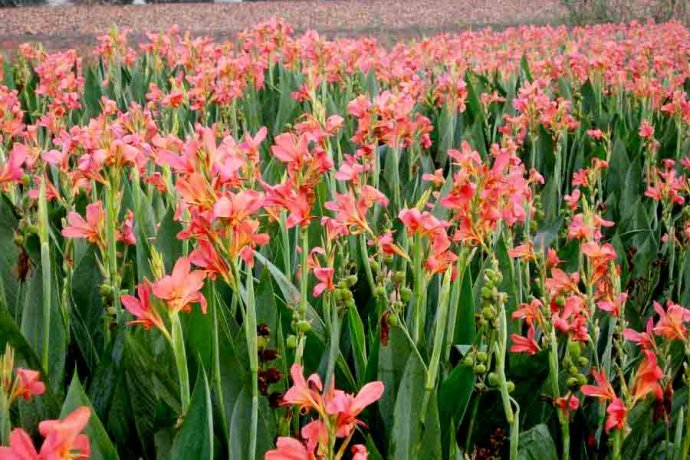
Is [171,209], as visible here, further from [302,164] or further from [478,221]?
[478,221]

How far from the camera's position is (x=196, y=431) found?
3.29 feet

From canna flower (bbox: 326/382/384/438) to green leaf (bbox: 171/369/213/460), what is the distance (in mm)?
240

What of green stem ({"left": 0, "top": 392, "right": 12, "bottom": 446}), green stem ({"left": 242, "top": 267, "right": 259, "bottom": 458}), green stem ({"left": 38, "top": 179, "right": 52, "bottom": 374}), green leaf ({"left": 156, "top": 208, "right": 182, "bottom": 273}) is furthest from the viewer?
green leaf ({"left": 156, "top": 208, "right": 182, "bottom": 273})

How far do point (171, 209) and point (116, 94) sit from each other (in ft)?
8.21

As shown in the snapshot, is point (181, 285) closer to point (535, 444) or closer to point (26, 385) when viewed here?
point (26, 385)

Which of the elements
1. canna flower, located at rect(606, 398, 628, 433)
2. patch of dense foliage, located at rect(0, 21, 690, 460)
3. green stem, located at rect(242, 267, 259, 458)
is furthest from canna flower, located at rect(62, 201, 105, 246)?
canna flower, located at rect(606, 398, 628, 433)

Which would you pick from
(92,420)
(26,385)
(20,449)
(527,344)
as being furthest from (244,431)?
(527,344)

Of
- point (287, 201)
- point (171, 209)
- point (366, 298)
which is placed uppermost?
point (287, 201)

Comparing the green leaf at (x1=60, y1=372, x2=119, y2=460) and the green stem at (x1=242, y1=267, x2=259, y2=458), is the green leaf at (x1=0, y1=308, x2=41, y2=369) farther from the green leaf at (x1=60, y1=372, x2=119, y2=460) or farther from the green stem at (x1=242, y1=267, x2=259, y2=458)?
the green stem at (x1=242, y1=267, x2=259, y2=458)

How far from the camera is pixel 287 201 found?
3.87ft

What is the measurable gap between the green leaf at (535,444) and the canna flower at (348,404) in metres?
0.48

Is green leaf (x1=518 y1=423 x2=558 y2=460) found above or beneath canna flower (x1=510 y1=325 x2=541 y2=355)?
beneath

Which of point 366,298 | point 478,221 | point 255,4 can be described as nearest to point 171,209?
point 366,298

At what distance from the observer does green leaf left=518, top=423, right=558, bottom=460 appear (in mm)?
1202
